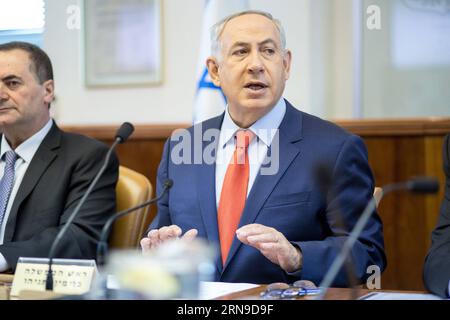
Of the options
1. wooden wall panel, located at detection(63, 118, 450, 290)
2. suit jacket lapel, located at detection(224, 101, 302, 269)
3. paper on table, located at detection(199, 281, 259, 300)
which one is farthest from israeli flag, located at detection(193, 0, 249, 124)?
paper on table, located at detection(199, 281, 259, 300)

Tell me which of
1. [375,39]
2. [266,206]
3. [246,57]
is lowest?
[266,206]

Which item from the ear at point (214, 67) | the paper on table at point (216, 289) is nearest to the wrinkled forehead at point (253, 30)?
the ear at point (214, 67)

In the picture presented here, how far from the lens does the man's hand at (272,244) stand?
1.65 m

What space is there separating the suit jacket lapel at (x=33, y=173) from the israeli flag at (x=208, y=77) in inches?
39.1

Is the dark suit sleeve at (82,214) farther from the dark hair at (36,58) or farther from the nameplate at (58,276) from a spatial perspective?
the nameplate at (58,276)

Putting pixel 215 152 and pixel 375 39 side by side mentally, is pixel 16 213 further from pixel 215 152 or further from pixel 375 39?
pixel 375 39

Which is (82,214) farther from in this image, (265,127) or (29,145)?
(265,127)

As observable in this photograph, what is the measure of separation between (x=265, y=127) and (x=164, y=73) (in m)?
2.31

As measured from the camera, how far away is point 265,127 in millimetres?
2211

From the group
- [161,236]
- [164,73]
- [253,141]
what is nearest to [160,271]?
[161,236]

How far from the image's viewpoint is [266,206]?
6.64 ft

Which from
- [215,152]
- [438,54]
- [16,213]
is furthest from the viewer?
[438,54]

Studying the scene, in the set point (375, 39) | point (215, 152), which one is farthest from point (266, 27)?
point (375, 39)

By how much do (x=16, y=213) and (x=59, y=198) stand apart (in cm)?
15
